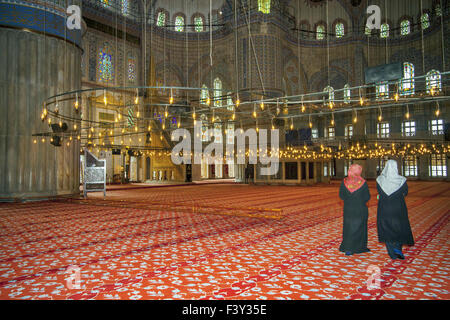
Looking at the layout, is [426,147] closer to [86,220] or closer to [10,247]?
[86,220]

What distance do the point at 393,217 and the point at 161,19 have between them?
19.7 metres

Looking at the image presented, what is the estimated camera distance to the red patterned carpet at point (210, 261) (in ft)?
7.38

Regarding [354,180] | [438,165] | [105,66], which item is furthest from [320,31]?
[354,180]

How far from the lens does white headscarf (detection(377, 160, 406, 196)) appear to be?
3.03 m

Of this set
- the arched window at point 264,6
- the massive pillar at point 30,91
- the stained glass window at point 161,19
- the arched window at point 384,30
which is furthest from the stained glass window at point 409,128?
the massive pillar at point 30,91

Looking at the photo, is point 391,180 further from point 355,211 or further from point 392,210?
point 355,211

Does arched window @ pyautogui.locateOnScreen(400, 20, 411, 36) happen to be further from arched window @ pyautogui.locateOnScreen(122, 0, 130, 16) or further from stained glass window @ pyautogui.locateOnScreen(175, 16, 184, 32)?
arched window @ pyautogui.locateOnScreen(122, 0, 130, 16)

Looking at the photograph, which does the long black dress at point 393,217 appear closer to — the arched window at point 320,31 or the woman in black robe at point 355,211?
the woman in black robe at point 355,211

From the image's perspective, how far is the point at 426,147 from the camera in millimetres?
14609

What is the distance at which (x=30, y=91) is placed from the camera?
850 centimetres

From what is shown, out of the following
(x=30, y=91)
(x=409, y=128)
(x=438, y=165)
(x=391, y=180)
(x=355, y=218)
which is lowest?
(x=355, y=218)

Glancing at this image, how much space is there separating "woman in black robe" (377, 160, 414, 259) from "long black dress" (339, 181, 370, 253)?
0.49ft

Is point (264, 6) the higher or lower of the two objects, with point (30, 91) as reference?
higher
